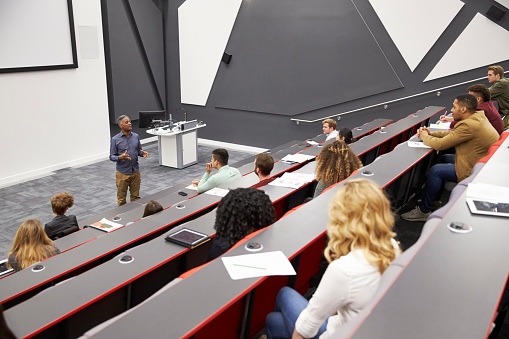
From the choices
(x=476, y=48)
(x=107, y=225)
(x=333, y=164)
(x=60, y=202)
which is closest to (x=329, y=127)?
(x=476, y=48)

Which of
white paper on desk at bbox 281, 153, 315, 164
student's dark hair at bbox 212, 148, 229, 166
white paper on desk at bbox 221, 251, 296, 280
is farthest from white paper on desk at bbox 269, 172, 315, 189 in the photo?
→ white paper on desk at bbox 221, 251, 296, 280

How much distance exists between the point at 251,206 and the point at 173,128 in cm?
522

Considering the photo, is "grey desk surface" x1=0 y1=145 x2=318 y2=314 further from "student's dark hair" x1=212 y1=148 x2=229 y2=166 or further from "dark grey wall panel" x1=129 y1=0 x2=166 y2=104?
"dark grey wall panel" x1=129 y1=0 x2=166 y2=104

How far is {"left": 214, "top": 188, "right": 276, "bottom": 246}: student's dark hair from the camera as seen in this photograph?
218 centimetres

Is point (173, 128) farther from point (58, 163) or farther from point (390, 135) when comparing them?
point (390, 135)

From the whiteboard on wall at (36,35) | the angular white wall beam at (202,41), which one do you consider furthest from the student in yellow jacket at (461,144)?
the whiteboard on wall at (36,35)

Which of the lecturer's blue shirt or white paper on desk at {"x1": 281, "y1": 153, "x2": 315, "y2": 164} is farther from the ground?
white paper on desk at {"x1": 281, "y1": 153, "x2": 315, "y2": 164}

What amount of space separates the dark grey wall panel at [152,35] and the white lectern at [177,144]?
1.91m

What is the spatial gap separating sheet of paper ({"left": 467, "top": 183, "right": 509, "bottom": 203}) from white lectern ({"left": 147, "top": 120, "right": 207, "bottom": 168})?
5.27 meters

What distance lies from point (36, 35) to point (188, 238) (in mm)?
5484

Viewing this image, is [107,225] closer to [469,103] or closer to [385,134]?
[385,134]

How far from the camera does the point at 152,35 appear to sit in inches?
330

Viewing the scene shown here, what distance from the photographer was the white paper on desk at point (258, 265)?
173cm

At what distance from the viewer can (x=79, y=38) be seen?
7027mm
